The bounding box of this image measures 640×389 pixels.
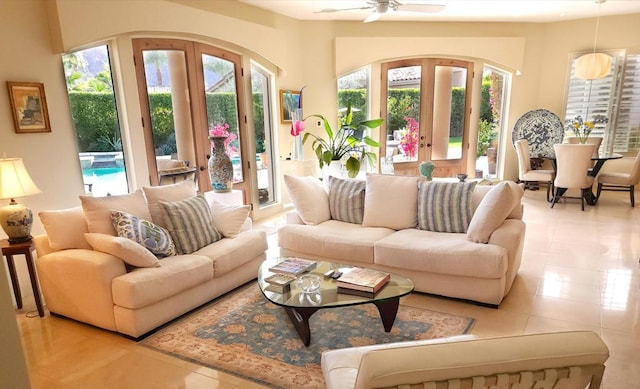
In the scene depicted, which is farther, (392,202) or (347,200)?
(347,200)

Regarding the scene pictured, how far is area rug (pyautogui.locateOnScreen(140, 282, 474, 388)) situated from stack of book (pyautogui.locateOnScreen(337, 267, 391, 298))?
1.34 ft

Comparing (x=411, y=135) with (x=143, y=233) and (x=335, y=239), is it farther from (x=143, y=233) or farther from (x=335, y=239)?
(x=143, y=233)

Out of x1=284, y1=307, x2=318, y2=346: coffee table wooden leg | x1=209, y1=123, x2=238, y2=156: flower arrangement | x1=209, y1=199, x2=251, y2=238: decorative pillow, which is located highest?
x1=209, y1=123, x2=238, y2=156: flower arrangement

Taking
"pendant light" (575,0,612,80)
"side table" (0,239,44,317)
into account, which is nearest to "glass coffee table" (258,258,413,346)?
"side table" (0,239,44,317)

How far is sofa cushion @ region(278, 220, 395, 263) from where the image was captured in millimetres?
3350

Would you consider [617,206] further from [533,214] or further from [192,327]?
[192,327]

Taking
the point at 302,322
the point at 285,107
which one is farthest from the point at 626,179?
the point at 302,322

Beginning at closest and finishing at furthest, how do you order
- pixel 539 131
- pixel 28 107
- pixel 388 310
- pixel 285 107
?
pixel 388 310, pixel 28 107, pixel 285 107, pixel 539 131

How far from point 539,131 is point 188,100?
616cm

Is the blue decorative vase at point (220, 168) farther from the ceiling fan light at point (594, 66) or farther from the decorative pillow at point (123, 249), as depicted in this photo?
the ceiling fan light at point (594, 66)

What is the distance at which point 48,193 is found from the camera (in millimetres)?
3438

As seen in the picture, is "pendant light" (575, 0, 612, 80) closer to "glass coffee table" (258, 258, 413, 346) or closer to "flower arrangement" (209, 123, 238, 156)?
"flower arrangement" (209, 123, 238, 156)

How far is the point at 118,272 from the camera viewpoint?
2.72 metres

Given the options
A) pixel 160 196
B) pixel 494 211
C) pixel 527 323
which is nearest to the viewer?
pixel 527 323
